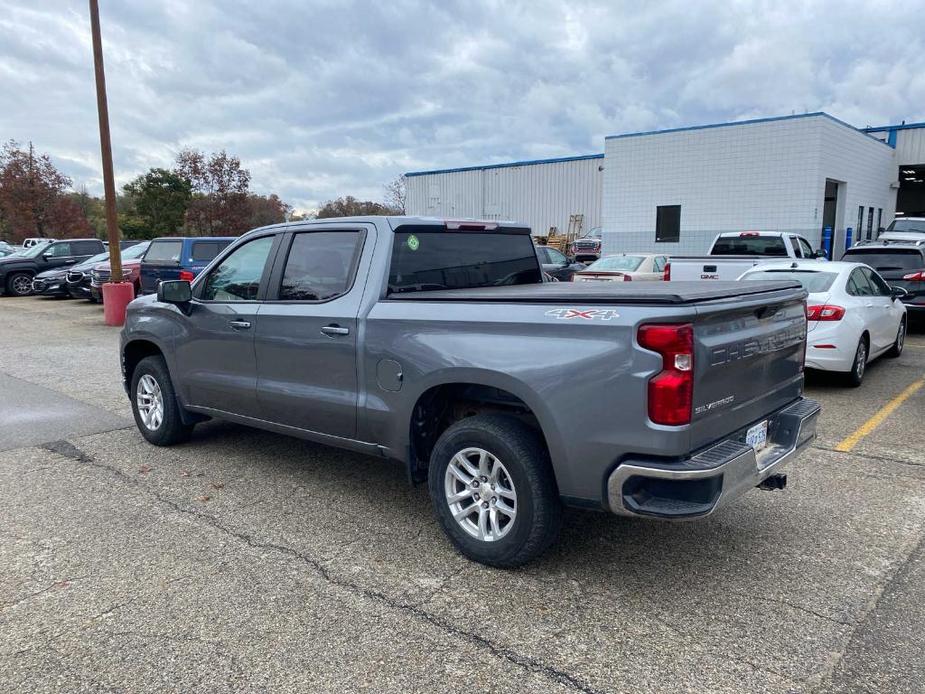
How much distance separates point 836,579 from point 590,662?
157 centimetres

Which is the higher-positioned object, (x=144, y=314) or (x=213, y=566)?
(x=144, y=314)

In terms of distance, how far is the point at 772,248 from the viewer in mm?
15477

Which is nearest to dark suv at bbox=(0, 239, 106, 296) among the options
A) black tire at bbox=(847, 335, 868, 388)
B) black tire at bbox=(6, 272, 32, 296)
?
black tire at bbox=(6, 272, 32, 296)

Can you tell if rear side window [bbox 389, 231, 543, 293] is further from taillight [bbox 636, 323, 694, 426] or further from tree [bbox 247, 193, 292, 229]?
tree [bbox 247, 193, 292, 229]

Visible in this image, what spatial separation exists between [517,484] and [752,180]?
23052 mm

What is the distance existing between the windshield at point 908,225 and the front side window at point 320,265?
2478cm

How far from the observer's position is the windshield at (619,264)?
53.3 ft

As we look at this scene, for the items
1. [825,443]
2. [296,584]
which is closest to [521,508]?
[296,584]

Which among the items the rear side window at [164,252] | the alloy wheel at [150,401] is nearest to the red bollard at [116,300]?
the rear side window at [164,252]

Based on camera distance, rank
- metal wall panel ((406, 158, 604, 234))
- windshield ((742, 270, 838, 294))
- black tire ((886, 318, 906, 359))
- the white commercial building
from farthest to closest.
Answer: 1. metal wall panel ((406, 158, 604, 234))
2. the white commercial building
3. black tire ((886, 318, 906, 359))
4. windshield ((742, 270, 838, 294))

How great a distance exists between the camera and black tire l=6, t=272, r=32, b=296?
23.7m

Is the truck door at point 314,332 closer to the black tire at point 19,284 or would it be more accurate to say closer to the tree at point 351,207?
the black tire at point 19,284

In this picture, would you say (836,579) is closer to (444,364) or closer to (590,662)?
(590,662)

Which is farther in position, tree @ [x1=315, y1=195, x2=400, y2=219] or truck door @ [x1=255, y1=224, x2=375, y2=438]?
tree @ [x1=315, y1=195, x2=400, y2=219]
